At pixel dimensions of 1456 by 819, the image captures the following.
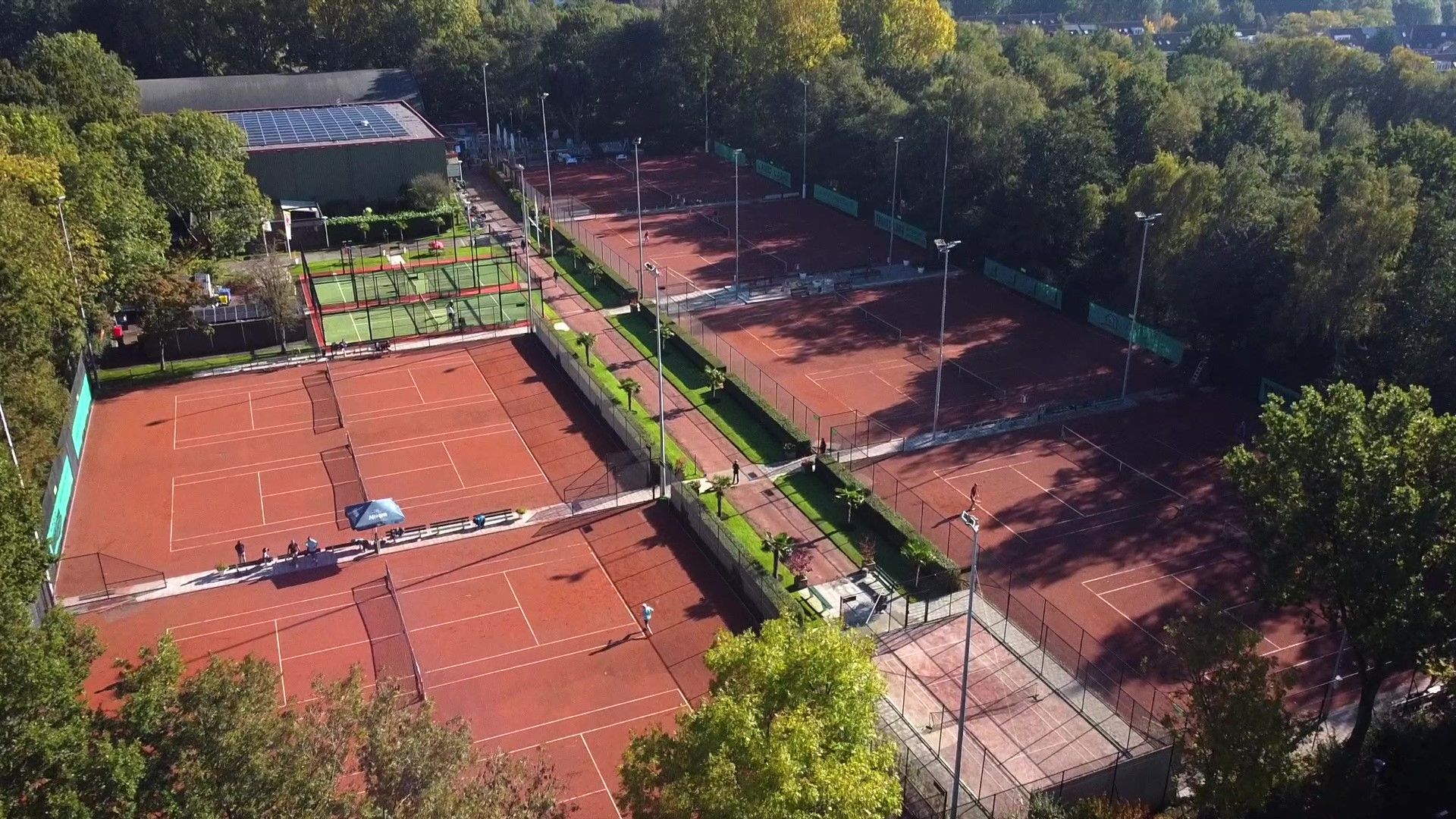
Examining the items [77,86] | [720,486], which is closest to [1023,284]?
[720,486]

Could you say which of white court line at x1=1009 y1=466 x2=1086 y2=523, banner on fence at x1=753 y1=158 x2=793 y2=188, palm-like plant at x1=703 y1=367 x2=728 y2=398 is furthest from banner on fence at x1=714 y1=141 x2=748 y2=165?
white court line at x1=1009 y1=466 x2=1086 y2=523

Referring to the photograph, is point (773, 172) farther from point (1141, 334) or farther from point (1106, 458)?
point (1106, 458)

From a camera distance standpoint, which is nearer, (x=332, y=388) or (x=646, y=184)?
(x=332, y=388)

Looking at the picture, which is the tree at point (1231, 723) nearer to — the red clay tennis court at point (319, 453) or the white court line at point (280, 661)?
the white court line at point (280, 661)

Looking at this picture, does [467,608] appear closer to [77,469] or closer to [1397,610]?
[77,469]

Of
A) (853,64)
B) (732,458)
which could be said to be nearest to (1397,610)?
(732,458)
